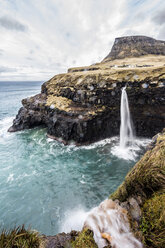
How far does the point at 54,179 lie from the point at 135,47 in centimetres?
8746

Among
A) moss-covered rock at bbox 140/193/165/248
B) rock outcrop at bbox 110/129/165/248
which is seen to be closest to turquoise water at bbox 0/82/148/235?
rock outcrop at bbox 110/129/165/248

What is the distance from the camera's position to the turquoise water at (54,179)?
11.7m

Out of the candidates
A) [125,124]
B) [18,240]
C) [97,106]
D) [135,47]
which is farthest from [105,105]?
[135,47]

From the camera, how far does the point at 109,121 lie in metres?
27.5

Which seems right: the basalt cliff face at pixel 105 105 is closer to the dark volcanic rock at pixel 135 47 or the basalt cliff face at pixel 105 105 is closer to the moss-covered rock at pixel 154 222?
the moss-covered rock at pixel 154 222

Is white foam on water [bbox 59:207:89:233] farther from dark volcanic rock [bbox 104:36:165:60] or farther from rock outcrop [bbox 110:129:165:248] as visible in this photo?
dark volcanic rock [bbox 104:36:165:60]

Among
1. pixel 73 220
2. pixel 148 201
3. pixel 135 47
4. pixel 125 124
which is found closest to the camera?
pixel 148 201

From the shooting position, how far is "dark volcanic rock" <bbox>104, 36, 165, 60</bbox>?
227ft

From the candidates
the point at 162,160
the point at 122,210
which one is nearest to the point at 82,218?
the point at 122,210

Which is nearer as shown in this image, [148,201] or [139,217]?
[139,217]

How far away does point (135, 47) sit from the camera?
7212 centimetres

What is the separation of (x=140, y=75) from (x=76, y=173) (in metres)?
22.8

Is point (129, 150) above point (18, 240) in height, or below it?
below

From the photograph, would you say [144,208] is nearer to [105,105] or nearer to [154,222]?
[154,222]
